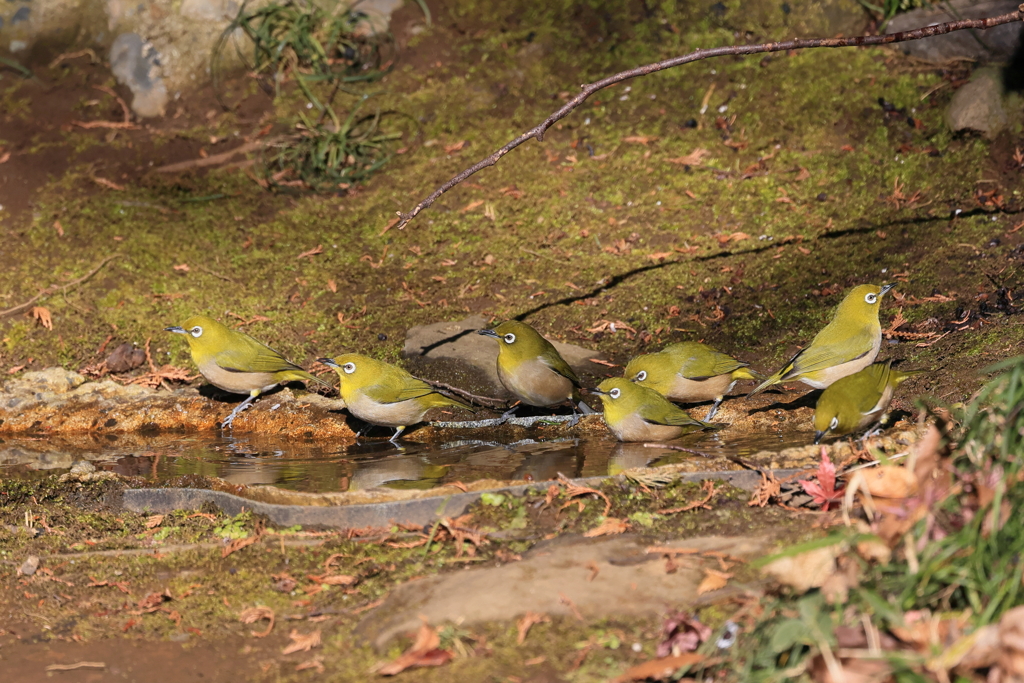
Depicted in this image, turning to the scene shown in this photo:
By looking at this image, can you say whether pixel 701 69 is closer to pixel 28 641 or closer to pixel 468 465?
pixel 468 465

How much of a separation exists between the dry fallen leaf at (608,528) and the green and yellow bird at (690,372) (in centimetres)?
196

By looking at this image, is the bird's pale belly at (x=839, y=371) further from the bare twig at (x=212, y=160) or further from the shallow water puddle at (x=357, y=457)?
the bare twig at (x=212, y=160)

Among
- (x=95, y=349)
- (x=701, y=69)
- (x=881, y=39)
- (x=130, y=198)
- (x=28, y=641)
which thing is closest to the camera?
(x=28, y=641)

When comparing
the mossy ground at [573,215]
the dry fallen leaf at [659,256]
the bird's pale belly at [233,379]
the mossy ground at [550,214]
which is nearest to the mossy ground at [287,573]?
the mossy ground at [550,214]

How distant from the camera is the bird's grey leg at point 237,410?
Result: 6.66 m

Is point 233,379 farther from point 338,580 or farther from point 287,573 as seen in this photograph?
point 338,580

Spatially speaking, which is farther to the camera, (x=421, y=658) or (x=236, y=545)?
(x=236, y=545)

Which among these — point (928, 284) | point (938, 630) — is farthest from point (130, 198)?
point (938, 630)

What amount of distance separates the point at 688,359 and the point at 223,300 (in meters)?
4.39

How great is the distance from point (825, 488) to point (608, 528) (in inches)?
40.8

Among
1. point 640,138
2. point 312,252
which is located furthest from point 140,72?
point 640,138

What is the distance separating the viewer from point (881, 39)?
516 centimetres

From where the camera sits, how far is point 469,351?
7.14 m

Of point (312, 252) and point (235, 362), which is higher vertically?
point (235, 362)
